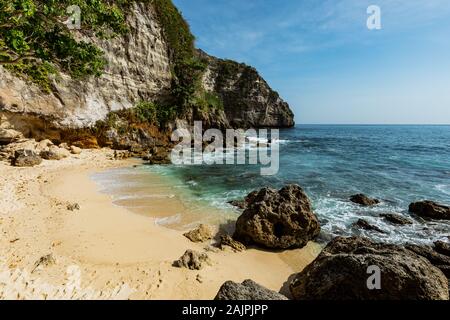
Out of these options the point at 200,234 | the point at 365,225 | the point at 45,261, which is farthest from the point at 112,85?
the point at 365,225

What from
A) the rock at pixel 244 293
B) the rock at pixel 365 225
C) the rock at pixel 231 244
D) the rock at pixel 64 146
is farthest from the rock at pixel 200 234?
the rock at pixel 64 146

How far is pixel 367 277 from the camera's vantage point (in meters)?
5.23

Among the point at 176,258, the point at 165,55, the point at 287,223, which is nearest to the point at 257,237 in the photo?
the point at 287,223

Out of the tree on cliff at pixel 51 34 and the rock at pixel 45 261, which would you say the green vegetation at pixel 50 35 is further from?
the rock at pixel 45 261

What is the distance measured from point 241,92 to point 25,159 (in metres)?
54.8

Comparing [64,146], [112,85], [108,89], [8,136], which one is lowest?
[64,146]

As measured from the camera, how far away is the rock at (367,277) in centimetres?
503

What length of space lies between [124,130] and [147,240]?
20807 mm

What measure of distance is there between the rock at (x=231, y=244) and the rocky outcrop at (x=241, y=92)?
161 ft

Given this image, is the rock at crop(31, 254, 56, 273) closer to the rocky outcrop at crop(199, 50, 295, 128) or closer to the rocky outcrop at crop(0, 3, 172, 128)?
the rocky outcrop at crop(0, 3, 172, 128)

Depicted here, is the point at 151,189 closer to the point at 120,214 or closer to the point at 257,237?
the point at 120,214

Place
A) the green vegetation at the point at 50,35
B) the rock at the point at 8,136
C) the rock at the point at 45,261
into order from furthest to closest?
the rock at the point at 8,136 < the green vegetation at the point at 50,35 < the rock at the point at 45,261

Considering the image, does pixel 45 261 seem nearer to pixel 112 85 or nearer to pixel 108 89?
pixel 108 89

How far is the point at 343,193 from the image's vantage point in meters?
15.7
